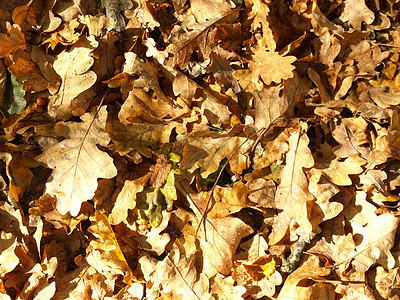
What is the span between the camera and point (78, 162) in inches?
81.6

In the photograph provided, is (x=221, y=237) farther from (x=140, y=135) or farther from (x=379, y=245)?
(x=379, y=245)

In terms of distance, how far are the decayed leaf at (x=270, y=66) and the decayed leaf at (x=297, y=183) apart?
31 cm

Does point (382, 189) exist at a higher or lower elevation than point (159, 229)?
higher

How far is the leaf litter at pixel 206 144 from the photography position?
1.99m

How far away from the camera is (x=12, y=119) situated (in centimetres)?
218

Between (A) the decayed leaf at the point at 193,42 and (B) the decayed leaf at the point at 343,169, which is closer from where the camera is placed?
(B) the decayed leaf at the point at 343,169

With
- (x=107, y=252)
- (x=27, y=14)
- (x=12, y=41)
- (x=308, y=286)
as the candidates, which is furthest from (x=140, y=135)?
(x=308, y=286)

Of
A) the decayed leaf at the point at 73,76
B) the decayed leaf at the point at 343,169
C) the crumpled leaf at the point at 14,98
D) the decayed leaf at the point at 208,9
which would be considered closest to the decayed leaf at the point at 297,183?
the decayed leaf at the point at 343,169

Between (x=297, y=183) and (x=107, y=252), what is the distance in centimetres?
123

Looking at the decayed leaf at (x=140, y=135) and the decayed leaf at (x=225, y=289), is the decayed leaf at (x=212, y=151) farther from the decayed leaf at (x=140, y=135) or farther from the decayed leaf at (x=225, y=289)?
the decayed leaf at (x=225, y=289)

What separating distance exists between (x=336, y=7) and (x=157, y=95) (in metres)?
1.25

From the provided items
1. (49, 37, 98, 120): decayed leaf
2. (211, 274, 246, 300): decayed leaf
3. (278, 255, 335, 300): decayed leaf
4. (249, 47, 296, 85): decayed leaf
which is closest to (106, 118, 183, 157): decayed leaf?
(49, 37, 98, 120): decayed leaf

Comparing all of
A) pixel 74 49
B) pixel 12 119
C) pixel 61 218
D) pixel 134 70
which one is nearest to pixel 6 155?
pixel 12 119

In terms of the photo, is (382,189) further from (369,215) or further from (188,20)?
(188,20)
